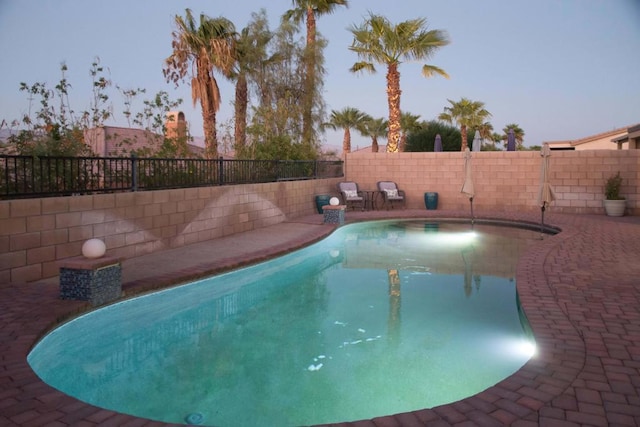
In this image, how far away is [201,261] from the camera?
7461 mm

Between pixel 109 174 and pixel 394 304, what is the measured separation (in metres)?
4.72

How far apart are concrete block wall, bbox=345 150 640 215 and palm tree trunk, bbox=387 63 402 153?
10.3 ft

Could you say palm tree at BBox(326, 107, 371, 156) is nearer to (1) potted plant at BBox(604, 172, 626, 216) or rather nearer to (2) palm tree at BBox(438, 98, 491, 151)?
(2) palm tree at BBox(438, 98, 491, 151)

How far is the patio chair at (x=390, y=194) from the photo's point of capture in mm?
16172

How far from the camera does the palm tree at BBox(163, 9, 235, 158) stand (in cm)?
2030

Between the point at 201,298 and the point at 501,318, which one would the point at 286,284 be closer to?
the point at 201,298

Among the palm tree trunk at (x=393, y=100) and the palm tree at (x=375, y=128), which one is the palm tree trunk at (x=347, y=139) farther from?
the palm tree trunk at (x=393, y=100)

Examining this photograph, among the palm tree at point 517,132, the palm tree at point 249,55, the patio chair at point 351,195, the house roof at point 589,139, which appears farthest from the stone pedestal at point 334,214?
the palm tree at point 517,132

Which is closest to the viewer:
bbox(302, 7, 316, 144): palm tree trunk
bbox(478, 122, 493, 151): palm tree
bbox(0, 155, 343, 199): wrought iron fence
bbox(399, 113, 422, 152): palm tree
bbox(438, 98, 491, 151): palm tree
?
bbox(0, 155, 343, 199): wrought iron fence

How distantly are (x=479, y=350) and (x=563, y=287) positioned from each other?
6.15 feet

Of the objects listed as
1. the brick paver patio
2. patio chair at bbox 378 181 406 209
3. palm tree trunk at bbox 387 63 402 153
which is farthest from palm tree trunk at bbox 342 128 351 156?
the brick paver patio

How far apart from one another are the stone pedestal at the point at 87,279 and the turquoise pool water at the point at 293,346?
215 mm

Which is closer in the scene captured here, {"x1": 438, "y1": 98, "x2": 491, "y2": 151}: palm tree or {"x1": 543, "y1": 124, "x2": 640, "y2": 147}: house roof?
{"x1": 543, "y1": 124, "x2": 640, "y2": 147}: house roof

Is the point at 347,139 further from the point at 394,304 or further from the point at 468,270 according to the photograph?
the point at 394,304
